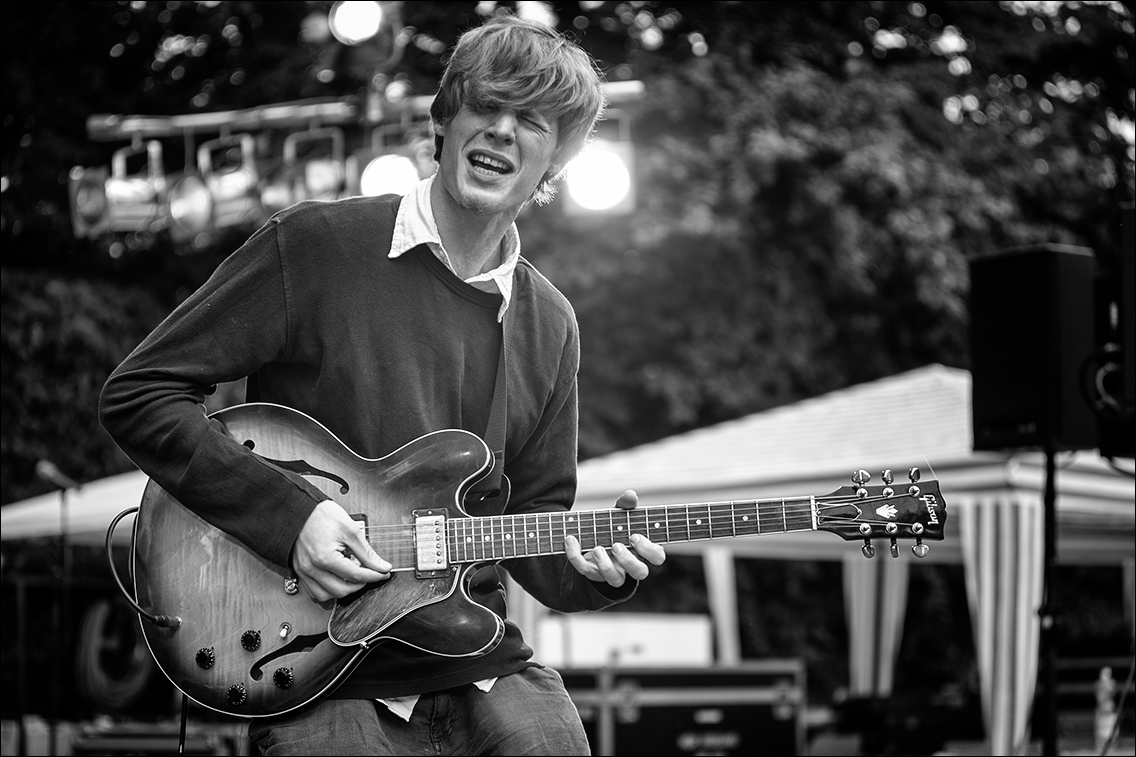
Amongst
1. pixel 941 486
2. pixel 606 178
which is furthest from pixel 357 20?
pixel 941 486

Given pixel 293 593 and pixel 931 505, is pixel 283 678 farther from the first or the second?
pixel 931 505

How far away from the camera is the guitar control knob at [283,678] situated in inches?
96.9

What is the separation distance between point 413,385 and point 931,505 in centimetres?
111

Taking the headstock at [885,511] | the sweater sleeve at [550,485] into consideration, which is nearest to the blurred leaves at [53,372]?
the sweater sleeve at [550,485]

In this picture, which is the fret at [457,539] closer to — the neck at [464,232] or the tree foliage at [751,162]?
the neck at [464,232]

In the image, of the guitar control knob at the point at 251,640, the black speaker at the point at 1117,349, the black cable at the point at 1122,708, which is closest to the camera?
the guitar control knob at the point at 251,640

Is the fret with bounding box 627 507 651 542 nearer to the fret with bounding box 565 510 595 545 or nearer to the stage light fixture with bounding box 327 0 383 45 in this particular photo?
the fret with bounding box 565 510 595 545

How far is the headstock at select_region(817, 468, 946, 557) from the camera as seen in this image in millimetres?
2605

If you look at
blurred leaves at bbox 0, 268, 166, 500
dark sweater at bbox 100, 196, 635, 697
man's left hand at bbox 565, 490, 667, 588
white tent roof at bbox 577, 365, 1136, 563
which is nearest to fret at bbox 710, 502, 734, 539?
man's left hand at bbox 565, 490, 667, 588

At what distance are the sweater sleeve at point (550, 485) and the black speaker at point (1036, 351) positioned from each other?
333cm

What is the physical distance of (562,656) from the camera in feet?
25.3

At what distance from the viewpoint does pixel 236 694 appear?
97.8 inches

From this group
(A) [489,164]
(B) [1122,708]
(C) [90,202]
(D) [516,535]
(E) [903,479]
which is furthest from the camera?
(C) [90,202]

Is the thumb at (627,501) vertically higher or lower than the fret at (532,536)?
higher
